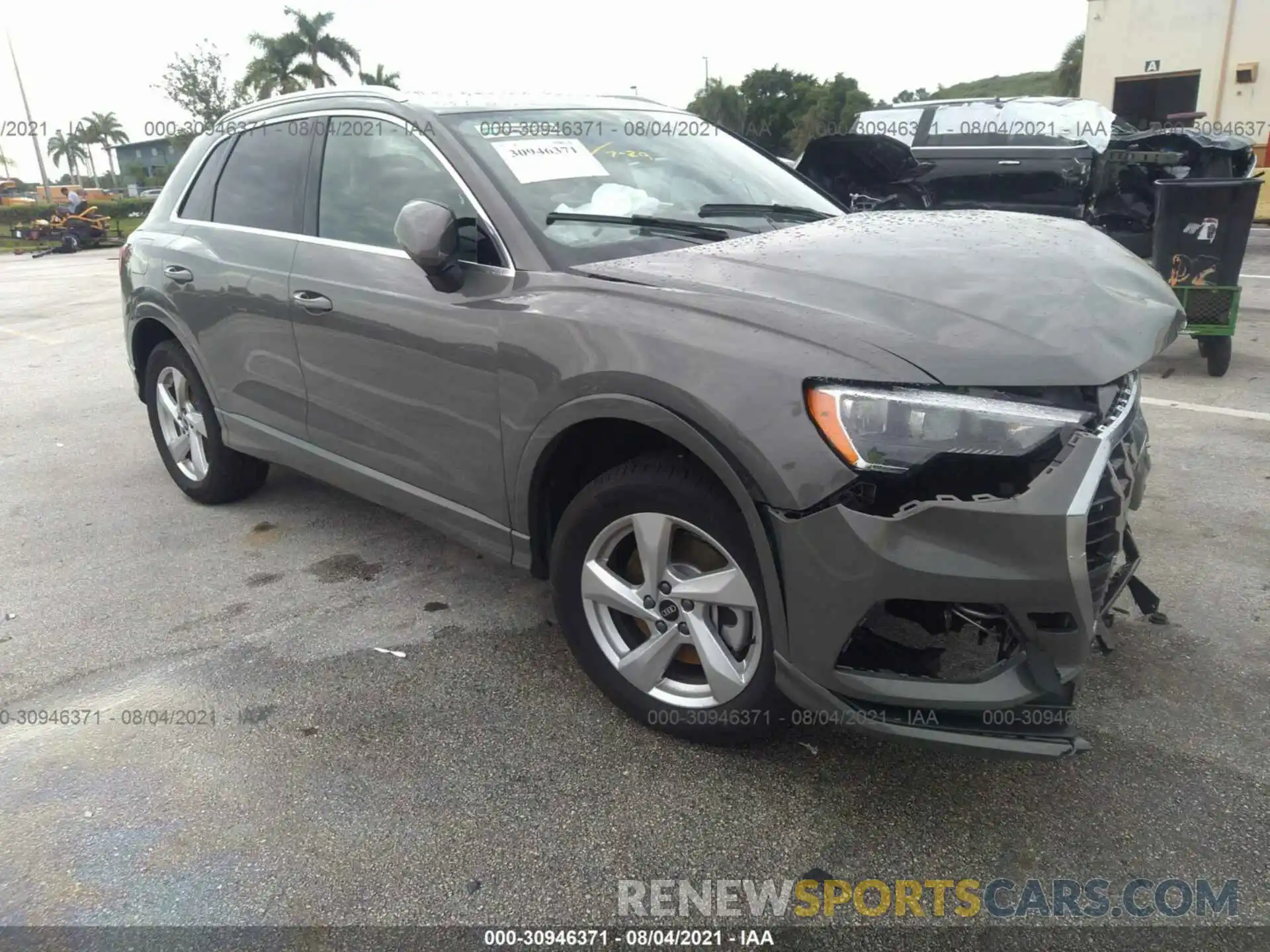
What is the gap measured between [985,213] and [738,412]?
1.47 metres

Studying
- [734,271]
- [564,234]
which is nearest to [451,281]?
[564,234]

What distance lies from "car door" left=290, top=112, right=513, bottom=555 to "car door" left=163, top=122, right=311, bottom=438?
0.13 meters

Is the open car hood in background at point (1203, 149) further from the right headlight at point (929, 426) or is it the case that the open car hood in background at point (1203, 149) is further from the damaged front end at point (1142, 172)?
the right headlight at point (929, 426)

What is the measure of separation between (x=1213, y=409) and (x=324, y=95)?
5.01 meters

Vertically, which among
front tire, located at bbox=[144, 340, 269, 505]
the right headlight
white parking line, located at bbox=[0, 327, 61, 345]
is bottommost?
white parking line, located at bbox=[0, 327, 61, 345]

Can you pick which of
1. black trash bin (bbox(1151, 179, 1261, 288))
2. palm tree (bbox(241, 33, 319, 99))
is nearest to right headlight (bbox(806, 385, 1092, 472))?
black trash bin (bbox(1151, 179, 1261, 288))

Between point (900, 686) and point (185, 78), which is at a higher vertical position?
point (185, 78)

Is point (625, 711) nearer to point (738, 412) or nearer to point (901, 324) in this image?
point (738, 412)

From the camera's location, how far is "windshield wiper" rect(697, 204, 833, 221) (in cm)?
312

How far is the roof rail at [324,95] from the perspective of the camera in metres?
3.37

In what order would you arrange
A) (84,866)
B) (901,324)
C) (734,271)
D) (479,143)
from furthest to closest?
(479,143)
(734,271)
(84,866)
(901,324)

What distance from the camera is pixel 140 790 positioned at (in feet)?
8.39

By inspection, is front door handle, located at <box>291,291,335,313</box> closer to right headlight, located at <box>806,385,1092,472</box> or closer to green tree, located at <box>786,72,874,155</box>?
right headlight, located at <box>806,385,1092,472</box>

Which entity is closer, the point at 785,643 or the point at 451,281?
the point at 785,643
